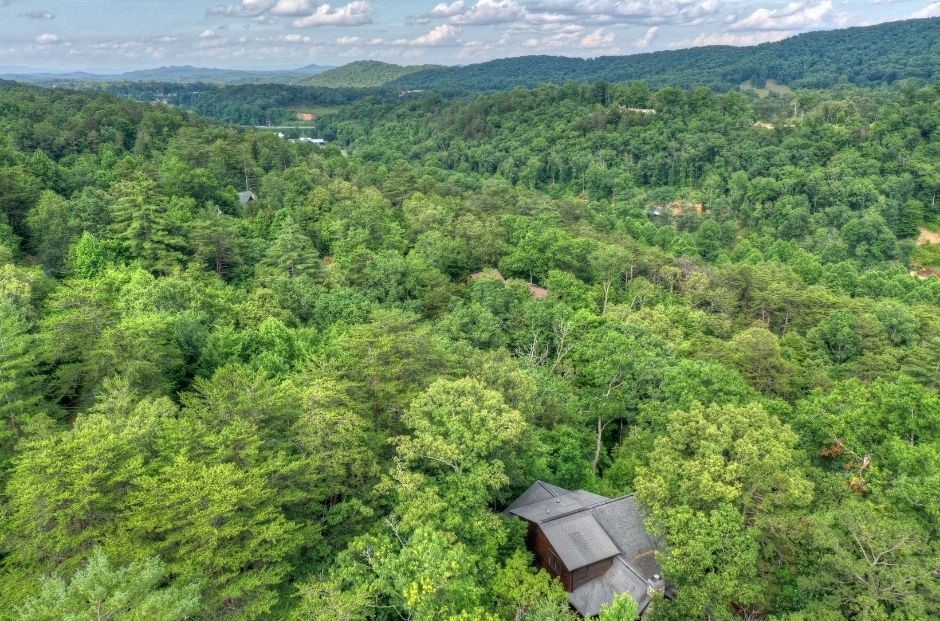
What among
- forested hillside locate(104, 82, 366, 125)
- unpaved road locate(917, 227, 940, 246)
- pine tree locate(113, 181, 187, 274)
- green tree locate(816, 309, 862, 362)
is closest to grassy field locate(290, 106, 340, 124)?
forested hillside locate(104, 82, 366, 125)

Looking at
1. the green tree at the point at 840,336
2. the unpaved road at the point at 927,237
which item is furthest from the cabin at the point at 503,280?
the unpaved road at the point at 927,237

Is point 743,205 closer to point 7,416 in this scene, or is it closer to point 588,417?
point 588,417

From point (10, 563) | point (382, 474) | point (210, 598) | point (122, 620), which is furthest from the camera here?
point (382, 474)

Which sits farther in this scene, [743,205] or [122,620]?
[743,205]

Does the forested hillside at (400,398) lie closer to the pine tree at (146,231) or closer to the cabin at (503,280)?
the pine tree at (146,231)

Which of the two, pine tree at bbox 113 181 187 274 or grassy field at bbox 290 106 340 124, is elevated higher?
grassy field at bbox 290 106 340 124

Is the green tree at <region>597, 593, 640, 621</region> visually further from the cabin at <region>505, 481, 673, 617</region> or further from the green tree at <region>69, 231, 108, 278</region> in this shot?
the green tree at <region>69, 231, 108, 278</region>

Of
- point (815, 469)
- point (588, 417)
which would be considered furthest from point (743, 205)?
point (815, 469)
